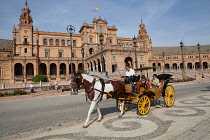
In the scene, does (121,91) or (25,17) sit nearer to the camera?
(121,91)

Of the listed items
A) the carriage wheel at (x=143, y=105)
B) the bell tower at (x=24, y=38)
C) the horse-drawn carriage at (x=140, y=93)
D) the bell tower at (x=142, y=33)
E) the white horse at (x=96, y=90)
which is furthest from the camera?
the bell tower at (x=142, y=33)

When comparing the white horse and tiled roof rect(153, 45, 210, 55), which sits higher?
tiled roof rect(153, 45, 210, 55)

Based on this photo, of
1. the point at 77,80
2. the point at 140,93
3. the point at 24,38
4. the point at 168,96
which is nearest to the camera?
the point at 77,80

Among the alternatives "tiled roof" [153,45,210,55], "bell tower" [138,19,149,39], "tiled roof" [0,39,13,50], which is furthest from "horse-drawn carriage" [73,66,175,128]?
"tiled roof" [153,45,210,55]

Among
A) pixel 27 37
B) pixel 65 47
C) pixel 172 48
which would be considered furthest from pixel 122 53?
pixel 172 48

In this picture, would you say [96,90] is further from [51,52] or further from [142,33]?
[142,33]

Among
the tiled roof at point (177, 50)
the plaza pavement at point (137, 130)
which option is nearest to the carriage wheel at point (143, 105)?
the plaza pavement at point (137, 130)

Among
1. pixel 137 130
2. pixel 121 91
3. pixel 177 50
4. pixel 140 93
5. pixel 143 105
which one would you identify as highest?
pixel 177 50

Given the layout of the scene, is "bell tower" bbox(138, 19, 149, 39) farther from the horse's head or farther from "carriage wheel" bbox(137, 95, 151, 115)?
the horse's head

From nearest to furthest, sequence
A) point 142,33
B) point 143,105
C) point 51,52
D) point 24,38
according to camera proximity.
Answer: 1. point 143,105
2. point 24,38
3. point 51,52
4. point 142,33

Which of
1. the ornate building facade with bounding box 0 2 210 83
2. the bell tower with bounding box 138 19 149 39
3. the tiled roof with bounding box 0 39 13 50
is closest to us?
the ornate building facade with bounding box 0 2 210 83

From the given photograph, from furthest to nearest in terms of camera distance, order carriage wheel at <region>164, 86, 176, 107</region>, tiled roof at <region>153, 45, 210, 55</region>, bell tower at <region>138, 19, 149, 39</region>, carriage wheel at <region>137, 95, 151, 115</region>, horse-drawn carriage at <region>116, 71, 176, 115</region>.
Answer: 1. tiled roof at <region>153, 45, 210, 55</region>
2. bell tower at <region>138, 19, 149, 39</region>
3. carriage wheel at <region>164, 86, 176, 107</region>
4. horse-drawn carriage at <region>116, 71, 176, 115</region>
5. carriage wheel at <region>137, 95, 151, 115</region>

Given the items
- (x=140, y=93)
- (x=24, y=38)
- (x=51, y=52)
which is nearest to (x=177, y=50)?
(x=51, y=52)

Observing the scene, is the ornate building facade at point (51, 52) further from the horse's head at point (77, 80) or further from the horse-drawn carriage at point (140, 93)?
the horse's head at point (77, 80)
